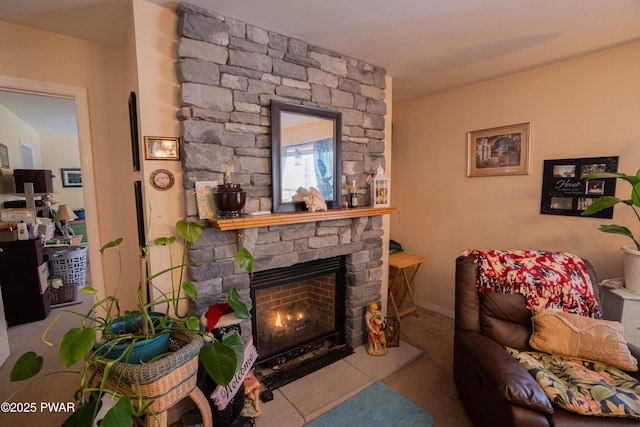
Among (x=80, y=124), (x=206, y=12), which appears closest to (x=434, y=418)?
(x=206, y=12)

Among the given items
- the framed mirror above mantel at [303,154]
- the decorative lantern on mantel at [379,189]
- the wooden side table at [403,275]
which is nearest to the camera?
the framed mirror above mantel at [303,154]

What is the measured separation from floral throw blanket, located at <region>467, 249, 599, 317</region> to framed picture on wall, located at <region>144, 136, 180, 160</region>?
2.09m

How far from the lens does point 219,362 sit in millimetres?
1183

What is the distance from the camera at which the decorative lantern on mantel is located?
2.56 metres

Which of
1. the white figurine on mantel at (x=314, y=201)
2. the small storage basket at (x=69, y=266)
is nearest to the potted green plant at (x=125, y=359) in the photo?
the white figurine on mantel at (x=314, y=201)

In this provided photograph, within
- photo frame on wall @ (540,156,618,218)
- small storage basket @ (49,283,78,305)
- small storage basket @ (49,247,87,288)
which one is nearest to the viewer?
photo frame on wall @ (540,156,618,218)

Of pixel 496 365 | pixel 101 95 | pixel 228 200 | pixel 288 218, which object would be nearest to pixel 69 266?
pixel 101 95

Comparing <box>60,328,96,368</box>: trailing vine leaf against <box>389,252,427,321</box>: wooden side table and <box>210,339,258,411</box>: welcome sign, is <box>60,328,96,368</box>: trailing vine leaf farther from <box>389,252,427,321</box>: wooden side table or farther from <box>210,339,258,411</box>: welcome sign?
<box>389,252,427,321</box>: wooden side table

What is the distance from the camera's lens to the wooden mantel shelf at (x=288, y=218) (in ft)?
5.66

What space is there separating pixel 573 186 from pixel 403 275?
5.77 ft

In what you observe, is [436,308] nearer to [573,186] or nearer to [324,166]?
[573,186]

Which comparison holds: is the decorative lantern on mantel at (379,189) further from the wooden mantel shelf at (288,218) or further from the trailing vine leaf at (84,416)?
the trailing vine leaf at (84,416)

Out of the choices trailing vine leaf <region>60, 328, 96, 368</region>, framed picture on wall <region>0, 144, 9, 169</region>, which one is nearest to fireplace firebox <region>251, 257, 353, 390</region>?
trailing vine leaf <region>60, 328, 96, 368</region>

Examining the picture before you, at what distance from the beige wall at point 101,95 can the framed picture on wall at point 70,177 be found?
449 cm
